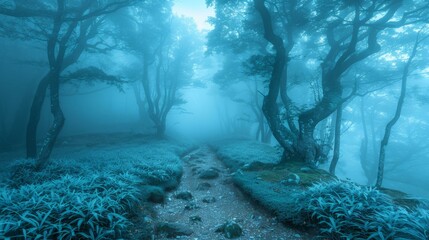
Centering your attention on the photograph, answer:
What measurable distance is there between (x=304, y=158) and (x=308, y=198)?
16.3 ft

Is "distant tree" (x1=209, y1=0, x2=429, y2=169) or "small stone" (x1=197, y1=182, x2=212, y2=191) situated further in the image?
"distant tree" (x1=209, y1=0, x2=429, y2=169)

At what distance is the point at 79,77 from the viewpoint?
11414 mm

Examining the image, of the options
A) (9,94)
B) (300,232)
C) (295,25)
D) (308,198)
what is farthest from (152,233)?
(9,94)

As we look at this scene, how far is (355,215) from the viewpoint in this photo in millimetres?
4281

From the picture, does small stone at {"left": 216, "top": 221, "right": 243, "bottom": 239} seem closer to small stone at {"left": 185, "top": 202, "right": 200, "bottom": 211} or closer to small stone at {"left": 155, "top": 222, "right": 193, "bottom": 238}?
small stone at {"left": 155, "top": 222, "right": 193, "bottom": 238}

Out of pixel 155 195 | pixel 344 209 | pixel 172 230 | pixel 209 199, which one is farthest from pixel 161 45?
pixel 344 209

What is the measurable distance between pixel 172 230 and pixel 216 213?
5.67 ft

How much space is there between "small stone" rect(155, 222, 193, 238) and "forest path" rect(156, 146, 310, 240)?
0.37 feet

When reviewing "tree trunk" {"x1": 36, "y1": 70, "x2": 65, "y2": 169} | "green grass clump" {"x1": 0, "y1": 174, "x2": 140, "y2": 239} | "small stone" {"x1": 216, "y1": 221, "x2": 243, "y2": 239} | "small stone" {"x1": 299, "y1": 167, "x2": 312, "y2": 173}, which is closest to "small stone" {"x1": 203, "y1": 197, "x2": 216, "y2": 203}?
"small stone" {"x1": 216, "y1": 221, "x2": 243, "y2": 239}

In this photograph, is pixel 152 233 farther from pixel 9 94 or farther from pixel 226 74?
pixel 9 94

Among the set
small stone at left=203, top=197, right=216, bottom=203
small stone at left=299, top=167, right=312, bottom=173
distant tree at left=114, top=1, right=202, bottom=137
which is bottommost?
small stone at left=203, top=197, right=216, bottom=203

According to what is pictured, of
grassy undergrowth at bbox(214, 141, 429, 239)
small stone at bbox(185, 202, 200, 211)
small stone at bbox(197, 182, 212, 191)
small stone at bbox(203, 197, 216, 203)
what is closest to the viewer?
grassy undergrowth at bbox(214, 141, 429, 239)

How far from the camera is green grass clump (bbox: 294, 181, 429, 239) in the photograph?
3.73 meters

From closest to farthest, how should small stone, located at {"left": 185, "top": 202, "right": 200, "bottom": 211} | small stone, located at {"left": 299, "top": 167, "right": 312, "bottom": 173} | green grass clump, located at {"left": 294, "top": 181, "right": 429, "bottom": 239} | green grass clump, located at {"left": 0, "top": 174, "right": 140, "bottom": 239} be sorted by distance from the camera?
green grass clump, located at {"left": 0, "top": 174, "right": 140, "bottom": 239} → green grass clump, located at {"left": 294, "top": 181, "right": 429, "bottom": 239} → small stone, located at {"left": 185, "top": 202, "right": 200, "bottom": 211} → small stone, located at {"left": 299, "top": 167, "right": 312, "bottom": 173}
